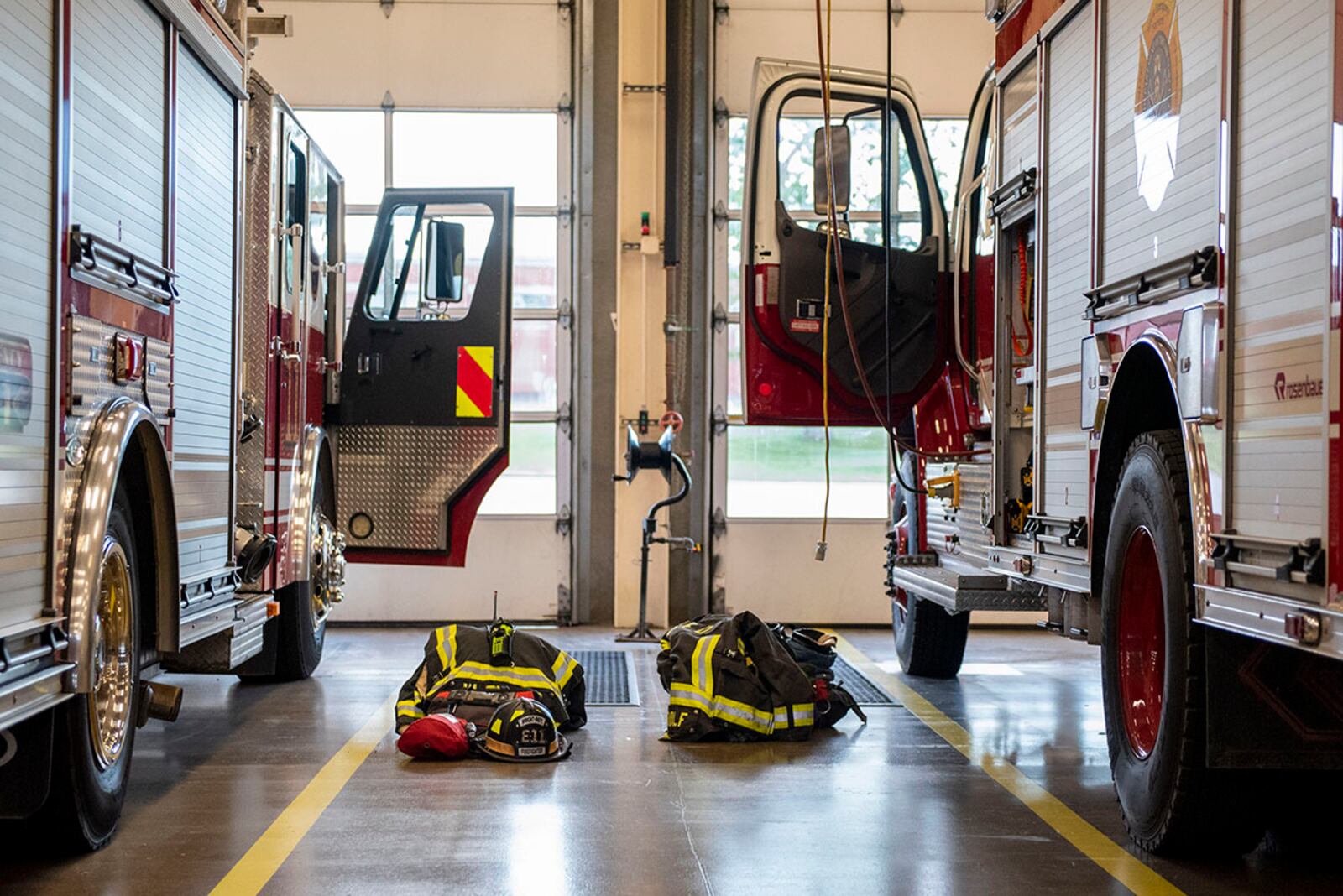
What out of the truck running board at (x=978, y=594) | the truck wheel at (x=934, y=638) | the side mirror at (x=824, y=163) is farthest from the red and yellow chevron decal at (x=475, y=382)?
the truck running board at (x=978, y=594)

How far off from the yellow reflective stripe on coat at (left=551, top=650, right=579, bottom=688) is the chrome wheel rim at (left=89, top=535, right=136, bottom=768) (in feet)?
7.83

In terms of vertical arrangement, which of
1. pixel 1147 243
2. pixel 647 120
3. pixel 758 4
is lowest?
pixel 1147 243

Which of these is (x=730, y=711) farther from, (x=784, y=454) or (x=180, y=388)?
(x=784, y=454)

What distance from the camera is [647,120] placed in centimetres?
1190

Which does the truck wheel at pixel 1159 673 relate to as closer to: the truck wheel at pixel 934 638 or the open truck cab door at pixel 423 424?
the truck wheel at pixel 934 638

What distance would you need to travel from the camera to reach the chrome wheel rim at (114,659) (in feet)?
15.3

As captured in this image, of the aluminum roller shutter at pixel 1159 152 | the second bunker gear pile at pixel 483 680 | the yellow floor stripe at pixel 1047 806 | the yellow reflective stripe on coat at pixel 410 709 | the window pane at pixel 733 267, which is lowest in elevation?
the yellow floor stripe at pixel 1047 806

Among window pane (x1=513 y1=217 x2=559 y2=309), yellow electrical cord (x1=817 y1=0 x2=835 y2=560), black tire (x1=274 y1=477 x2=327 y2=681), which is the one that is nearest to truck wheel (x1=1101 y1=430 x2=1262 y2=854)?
yellow electrical cord (x1=817 y1=0 x2=835 y2=560)

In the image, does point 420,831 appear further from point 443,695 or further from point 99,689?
point 443,695

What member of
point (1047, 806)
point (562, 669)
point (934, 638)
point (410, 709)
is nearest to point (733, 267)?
point (934, 638)

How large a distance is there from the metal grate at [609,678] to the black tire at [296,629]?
156 centimetres

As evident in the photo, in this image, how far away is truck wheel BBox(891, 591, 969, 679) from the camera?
348 inches

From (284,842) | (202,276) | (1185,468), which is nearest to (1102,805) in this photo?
(1185,468)

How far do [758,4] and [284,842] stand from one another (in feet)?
28.6
